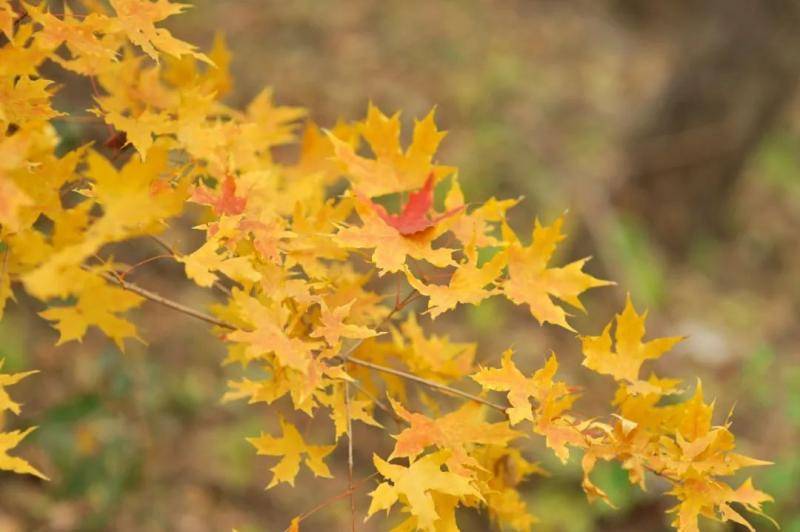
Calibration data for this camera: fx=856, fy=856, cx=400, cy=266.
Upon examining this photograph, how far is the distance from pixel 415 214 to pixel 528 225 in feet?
8.15

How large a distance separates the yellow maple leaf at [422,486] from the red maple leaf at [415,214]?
0.26 metres

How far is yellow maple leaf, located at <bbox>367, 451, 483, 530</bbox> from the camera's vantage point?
0.89m

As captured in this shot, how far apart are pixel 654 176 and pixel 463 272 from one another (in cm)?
283

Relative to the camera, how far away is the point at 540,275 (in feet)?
3.48

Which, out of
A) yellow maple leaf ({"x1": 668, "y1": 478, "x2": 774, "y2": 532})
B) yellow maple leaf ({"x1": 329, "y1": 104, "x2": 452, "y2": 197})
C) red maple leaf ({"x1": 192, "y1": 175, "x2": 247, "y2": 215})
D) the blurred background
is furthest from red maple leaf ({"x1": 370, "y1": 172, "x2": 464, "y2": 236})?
the blurred background

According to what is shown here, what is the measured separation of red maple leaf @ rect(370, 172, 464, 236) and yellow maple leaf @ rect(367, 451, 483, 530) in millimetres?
261

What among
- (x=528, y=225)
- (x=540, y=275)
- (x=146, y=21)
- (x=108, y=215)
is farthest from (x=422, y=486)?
(x=528, y=225)

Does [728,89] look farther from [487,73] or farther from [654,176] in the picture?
[487,73]

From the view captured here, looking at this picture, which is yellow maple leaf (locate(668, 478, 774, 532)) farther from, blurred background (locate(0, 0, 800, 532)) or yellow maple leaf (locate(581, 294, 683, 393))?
blurred background (locate(0, 0, 800, 532))

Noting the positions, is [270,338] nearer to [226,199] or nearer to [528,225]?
[226,199]

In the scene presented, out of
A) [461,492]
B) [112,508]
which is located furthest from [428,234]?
[112,508]

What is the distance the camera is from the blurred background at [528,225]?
2.35m

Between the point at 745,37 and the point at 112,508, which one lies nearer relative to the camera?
the point at 112,508

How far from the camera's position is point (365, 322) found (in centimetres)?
113
